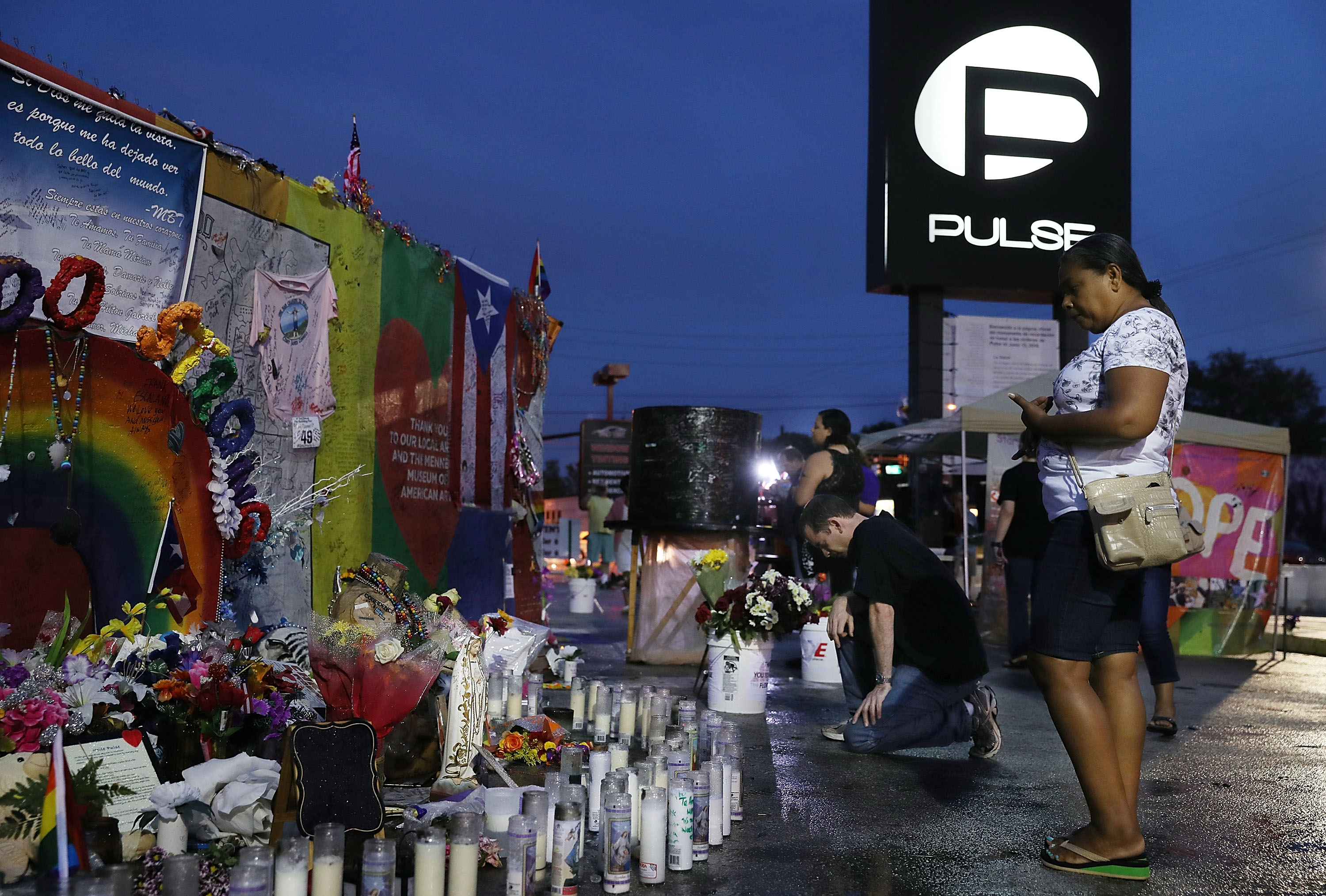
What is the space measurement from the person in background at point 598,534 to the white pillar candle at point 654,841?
14.7m

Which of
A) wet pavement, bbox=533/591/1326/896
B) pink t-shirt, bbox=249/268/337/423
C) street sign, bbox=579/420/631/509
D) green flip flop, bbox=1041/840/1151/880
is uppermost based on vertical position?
street sign, bbox=579/420/631/509

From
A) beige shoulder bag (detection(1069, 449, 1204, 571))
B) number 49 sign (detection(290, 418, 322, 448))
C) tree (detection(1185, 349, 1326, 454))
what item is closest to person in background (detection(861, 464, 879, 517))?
number 49 sign (detection(290, 418, 322, 448))

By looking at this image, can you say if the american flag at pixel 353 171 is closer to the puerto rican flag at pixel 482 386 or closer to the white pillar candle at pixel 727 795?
the puerto rican flag at pixel 482 386

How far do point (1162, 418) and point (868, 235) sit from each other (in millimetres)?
14169

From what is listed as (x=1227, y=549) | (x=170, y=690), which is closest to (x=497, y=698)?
(x=170, y=690)

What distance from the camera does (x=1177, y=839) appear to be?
3699mm

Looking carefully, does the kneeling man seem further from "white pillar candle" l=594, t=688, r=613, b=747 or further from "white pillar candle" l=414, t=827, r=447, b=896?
"white pillar candle" l=414, t=827, r=447, b=896

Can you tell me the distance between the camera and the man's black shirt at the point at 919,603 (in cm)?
514

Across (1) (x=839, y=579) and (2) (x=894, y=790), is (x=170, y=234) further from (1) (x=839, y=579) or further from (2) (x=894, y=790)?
(1) (x=839, y=579)

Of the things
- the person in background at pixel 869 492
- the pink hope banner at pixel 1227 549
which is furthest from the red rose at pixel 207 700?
the pink hope banner at pixel 1227 549

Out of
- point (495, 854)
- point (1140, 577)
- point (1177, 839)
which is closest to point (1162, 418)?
point (1140, 577)

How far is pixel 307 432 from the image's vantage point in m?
6.04

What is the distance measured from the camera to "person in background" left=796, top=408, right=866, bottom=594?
7551 mm

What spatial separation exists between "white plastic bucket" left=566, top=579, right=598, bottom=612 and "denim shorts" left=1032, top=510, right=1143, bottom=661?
35.1 ft
